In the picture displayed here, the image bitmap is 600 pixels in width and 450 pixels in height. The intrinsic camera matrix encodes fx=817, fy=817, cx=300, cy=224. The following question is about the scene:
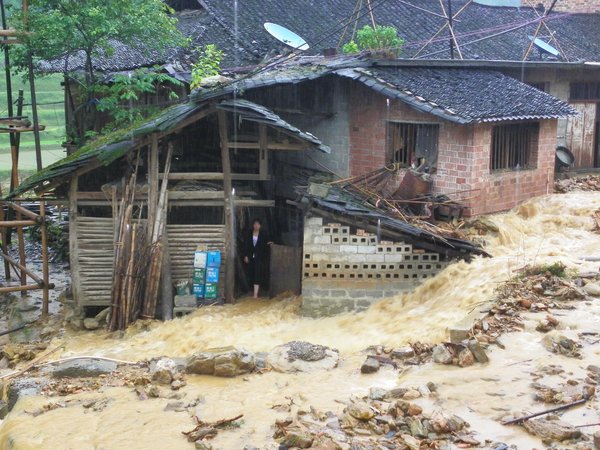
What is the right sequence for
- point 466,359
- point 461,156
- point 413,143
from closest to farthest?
1. point 466,359
2. point 461,156
3. point 413,143

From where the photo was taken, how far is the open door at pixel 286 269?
1369 cm

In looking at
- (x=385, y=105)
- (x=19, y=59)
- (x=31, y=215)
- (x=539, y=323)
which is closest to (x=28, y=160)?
(x=19, y=59)

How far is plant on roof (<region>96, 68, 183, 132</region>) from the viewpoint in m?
15.9

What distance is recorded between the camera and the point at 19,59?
1658cm

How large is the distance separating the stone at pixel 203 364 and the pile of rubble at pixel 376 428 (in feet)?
5.85

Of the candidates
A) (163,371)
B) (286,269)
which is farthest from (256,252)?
(163,371)

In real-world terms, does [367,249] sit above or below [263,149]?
below

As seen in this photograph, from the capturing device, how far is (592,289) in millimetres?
10898

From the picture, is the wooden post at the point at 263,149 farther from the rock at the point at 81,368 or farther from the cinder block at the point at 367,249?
the rock at the point at 81,368

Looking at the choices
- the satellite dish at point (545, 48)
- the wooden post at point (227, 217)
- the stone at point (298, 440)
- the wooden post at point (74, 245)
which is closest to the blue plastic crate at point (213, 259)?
the wooden post at point (227, 217)

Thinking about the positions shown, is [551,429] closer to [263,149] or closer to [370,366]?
[370,366]

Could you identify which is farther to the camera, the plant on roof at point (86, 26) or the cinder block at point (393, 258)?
the plant on roof at point (86, 26)

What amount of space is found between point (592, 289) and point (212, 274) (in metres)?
5.92

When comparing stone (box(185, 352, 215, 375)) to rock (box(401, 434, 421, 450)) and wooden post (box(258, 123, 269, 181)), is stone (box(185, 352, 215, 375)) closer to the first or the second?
rock (box(401, 434, 421, 450))
